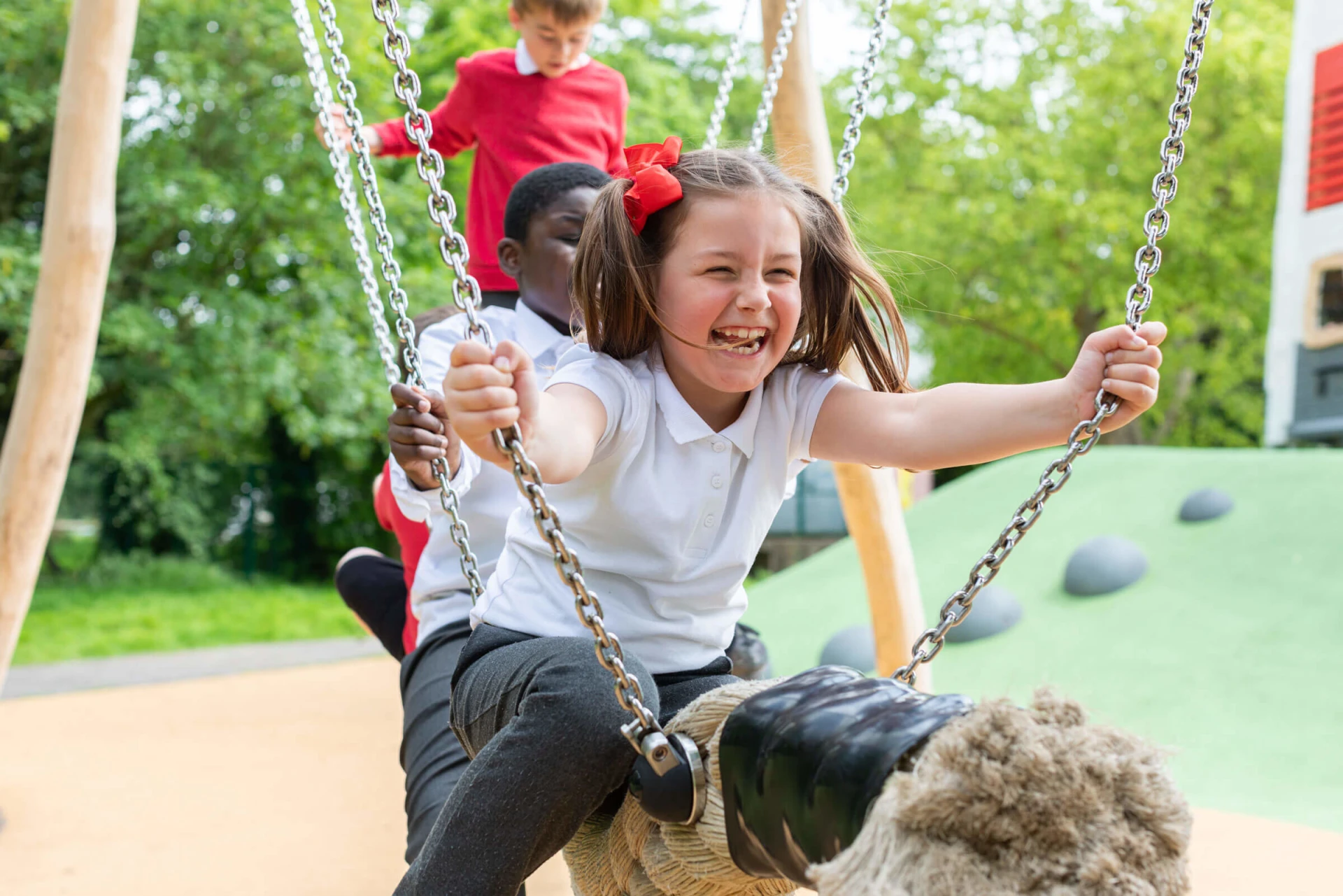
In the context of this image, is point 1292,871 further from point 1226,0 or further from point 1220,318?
point 1226,0

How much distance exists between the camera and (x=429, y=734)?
7.44 ft

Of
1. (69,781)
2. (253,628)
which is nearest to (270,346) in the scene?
(253,628)

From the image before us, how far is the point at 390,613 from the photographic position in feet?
Result: 9.77

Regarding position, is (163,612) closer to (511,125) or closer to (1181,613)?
(1181,613)

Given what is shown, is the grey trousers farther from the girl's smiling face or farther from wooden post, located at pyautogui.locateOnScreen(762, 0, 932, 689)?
wooden post, located at pyautogui.locateOnScreen(762, 0, 932, 689)

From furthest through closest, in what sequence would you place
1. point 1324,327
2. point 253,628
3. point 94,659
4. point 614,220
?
point 253,628 → point 1324,327 → point 94,659 → point 614,220

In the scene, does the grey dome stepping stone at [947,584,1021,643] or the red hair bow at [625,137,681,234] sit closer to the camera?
the red hair bow at [625,137,681,234]

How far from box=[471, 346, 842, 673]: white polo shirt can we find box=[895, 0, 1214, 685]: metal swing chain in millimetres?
287

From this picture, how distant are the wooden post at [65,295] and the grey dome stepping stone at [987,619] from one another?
13.4ft

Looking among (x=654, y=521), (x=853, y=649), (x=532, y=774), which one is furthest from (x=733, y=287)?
(x=853, y=649)

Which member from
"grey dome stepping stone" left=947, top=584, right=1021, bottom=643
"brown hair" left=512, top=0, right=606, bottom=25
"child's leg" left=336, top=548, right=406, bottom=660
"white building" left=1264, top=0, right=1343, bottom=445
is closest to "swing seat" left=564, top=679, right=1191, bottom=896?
"child's leg" left=336, top=548, right=406, bottom=660

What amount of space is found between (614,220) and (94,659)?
23.5 ft

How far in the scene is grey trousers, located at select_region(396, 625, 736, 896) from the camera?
55.3 inches

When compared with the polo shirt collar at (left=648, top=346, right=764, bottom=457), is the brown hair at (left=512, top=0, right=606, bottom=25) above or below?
above
